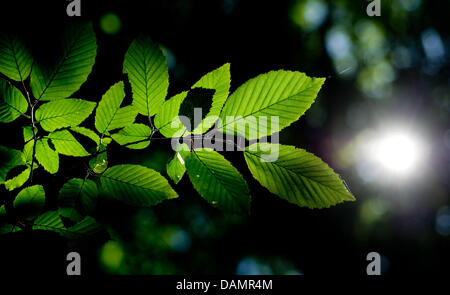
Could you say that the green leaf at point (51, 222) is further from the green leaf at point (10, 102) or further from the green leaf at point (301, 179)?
the green leaf at point (301, 179)

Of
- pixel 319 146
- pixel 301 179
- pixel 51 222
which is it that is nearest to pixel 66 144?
pixel 51 222

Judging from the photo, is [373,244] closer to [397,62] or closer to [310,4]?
[397,62]

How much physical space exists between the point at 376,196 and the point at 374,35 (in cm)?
360

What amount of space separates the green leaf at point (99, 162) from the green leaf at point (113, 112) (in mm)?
39

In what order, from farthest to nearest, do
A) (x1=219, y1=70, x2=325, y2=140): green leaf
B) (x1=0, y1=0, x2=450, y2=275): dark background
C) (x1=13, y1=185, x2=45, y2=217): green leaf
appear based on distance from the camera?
(x1=0, y1=0, x2=450, y2=275): dark background < (x1=13, y1=185, x2=45, y2=217): green leaf < (x1=219, y1=70, x2=325, y2=140): green leaf

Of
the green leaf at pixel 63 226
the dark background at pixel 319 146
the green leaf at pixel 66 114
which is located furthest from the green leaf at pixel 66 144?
the dark background at pixel 319 146

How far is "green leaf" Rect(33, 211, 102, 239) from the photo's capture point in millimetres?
487

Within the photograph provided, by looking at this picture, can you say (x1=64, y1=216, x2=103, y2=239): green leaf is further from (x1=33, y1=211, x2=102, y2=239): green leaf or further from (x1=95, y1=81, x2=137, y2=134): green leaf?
(x1=95, y1=81, x2=137, y2=134): green leaf

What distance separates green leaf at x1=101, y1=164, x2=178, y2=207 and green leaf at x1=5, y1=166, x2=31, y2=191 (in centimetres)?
16

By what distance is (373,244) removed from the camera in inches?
221

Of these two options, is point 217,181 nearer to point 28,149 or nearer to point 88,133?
point 88,133

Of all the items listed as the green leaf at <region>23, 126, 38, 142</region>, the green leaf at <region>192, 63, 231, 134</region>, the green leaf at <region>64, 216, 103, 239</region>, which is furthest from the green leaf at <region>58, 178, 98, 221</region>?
the green leaf at <region>192, 63, 231, 134</region>

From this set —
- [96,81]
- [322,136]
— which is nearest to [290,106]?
[96,81]

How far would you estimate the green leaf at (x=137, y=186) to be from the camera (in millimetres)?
464
